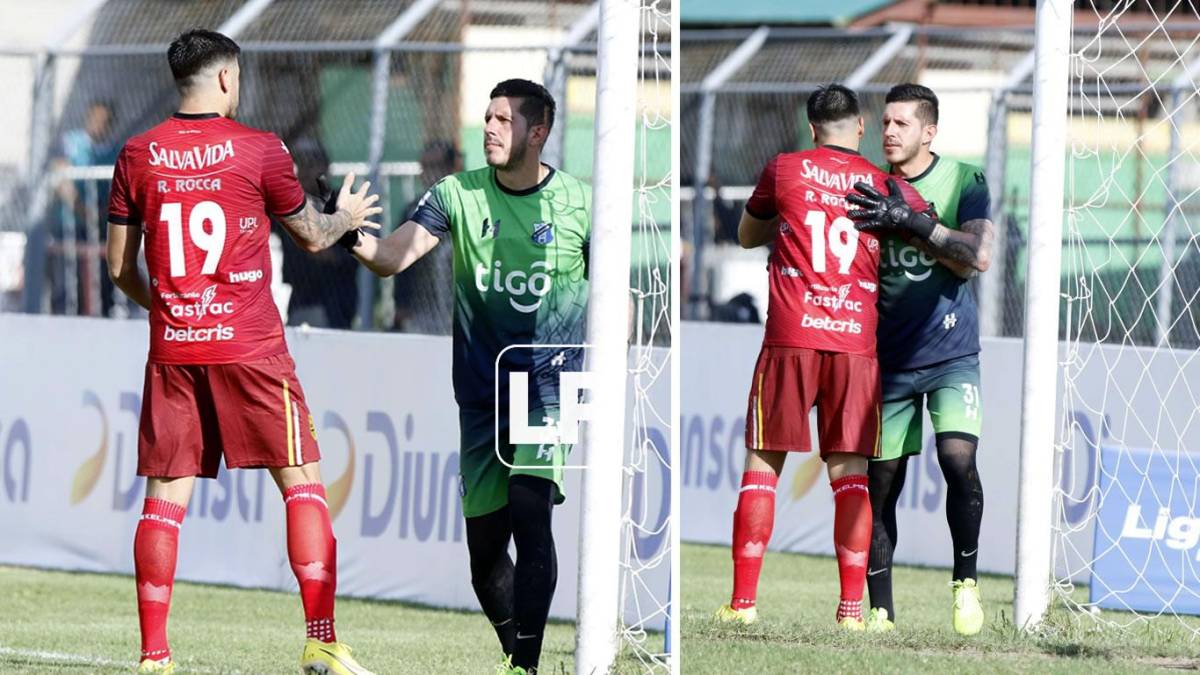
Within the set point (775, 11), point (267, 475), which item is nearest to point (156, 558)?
point (267, 475)

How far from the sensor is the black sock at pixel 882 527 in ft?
28.2

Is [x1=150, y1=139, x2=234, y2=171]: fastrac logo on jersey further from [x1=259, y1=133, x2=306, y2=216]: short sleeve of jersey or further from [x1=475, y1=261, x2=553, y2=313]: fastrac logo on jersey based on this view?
[x1=475, y1=261, x2=553, y2=313]: fastrac logo on jersey

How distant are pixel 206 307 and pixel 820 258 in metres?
2.47

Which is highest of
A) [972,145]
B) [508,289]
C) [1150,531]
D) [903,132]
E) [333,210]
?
[972,145]

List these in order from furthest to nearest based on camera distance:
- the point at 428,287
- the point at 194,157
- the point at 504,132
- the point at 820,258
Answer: the point at 428,287
the point at 820,258
the point at 504,132
the point at 194,157

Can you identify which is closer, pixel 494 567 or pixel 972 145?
pixel 494 567

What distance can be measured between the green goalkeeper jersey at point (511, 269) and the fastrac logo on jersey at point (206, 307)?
745 mm

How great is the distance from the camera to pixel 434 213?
7.30 m

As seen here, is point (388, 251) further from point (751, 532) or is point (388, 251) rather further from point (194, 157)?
point (751, 532)

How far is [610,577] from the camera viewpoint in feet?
22.0

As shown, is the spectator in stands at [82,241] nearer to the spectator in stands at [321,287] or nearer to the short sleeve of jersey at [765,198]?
the spectator in stands at [321,287]

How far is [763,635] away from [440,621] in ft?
8.36

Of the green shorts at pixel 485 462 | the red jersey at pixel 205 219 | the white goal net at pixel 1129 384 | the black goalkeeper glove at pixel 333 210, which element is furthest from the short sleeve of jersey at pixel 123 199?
the white goal net at pixel 1129 384

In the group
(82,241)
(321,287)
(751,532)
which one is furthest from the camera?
(82,241)
